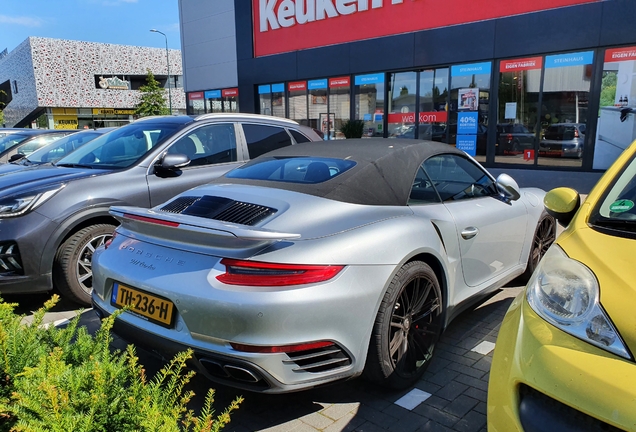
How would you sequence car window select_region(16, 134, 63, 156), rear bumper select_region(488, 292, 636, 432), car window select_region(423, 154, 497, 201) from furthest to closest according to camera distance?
1. car window select_region(16, 134, 63, 156)
2. car window select_region(423, 154, 497, 201)
3. rear bumper select_region(488, 292, 636, 432)

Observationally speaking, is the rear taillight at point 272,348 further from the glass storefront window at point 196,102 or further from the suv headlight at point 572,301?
the glass storefront window at point 196,102

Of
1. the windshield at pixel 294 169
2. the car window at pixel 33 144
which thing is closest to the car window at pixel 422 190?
the windshield at pixel 294 169

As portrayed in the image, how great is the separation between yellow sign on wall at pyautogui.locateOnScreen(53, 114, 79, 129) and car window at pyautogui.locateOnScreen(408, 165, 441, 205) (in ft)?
176

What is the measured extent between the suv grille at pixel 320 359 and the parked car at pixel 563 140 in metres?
12.8

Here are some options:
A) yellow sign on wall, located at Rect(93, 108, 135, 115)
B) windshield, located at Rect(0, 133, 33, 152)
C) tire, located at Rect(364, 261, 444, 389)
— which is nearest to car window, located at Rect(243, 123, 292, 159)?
tire, located at Rect(364, 261, 444, 389)

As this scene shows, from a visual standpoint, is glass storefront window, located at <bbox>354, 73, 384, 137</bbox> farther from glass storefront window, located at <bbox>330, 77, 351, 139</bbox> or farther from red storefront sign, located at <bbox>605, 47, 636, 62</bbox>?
red storefront sign, located at <bbox>605, 47, 636, 62</bbox>

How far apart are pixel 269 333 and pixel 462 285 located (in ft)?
5.55

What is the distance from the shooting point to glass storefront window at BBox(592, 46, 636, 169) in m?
11.7

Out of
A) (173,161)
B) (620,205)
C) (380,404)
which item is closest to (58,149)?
(173,161)

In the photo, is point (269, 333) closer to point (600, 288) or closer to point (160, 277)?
point (160, 277)

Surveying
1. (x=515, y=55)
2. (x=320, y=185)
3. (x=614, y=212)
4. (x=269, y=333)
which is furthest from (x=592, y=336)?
(x=515, y=55)

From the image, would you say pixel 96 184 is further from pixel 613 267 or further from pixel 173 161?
pixel 613 267

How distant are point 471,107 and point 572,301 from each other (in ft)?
45.4

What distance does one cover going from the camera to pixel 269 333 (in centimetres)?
214
